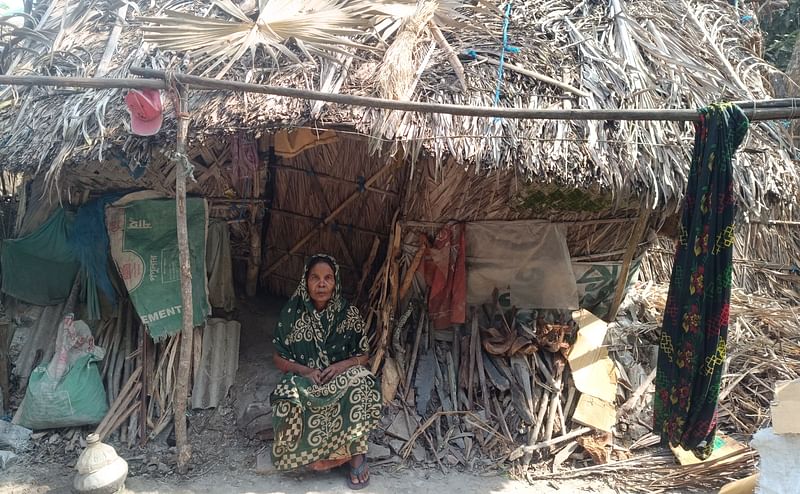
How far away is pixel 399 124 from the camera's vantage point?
336 centimetres

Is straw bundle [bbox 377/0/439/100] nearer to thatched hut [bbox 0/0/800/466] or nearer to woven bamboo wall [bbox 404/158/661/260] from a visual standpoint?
thatched hut [bbox 0/0/800/466]

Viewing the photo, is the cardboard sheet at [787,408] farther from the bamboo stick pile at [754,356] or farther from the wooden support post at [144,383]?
the wooden support post at [144,383]

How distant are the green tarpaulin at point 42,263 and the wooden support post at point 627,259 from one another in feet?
15.0

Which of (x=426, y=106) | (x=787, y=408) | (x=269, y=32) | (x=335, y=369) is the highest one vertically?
(x=269, y=32)

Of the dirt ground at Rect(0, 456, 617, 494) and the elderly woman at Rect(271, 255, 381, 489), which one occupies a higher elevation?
the elderly woman at Rect(271, 255, 381, 489)

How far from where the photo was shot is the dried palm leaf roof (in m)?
3.44

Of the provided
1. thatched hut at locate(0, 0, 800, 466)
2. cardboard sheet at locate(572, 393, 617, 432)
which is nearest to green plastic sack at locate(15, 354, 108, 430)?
thatched hut at locate(0, 0, 800, 466)

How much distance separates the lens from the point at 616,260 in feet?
15.6

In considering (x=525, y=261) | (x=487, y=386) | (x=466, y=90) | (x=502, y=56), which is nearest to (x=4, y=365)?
(x=487, y=386)

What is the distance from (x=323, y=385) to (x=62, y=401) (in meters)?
1.85

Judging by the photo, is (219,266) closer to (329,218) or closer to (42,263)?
(329,218)

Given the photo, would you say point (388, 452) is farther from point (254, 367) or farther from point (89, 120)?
point (89, 120)

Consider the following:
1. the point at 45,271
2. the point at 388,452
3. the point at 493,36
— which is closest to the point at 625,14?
the point at 493,36

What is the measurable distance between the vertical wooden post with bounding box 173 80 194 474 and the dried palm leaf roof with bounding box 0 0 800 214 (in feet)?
1.04
